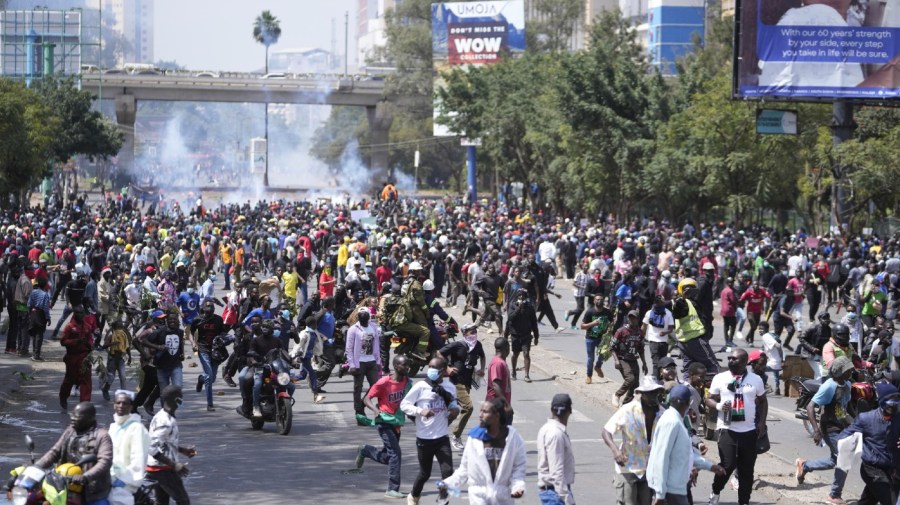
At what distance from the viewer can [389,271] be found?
2694 centimetres

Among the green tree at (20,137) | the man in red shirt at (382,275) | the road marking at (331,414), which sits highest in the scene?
the green tree at (20,137)

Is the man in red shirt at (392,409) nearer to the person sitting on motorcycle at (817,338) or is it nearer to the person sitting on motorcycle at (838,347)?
the person sitting on motorcycle at (838,347)

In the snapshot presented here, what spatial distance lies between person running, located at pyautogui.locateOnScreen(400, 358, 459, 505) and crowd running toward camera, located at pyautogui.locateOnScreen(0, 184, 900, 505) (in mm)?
18

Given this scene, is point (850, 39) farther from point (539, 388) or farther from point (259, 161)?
point (259, 161)

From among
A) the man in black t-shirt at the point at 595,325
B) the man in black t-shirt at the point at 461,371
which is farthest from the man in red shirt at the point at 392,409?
the man in black t-shirt at the point at 595,325

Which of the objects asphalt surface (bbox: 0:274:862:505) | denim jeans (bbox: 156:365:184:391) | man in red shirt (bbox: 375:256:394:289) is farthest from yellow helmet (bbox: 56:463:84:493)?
man in red shirt (bbox: 375:256:394:289)

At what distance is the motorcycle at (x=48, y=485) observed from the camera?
8.42 metres

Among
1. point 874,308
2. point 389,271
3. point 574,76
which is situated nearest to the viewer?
point 874,308

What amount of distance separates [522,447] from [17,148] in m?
41.3

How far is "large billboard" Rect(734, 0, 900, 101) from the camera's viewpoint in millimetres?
37562

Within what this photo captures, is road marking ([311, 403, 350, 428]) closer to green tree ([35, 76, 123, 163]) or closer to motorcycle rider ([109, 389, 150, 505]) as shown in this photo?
motorcycle rider ([109, 389, 150, 505])

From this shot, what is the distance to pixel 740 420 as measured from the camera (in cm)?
1148

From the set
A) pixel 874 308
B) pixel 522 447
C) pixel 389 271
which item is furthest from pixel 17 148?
pixel 522 447

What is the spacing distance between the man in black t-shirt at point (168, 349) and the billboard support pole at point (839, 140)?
2713 cm
